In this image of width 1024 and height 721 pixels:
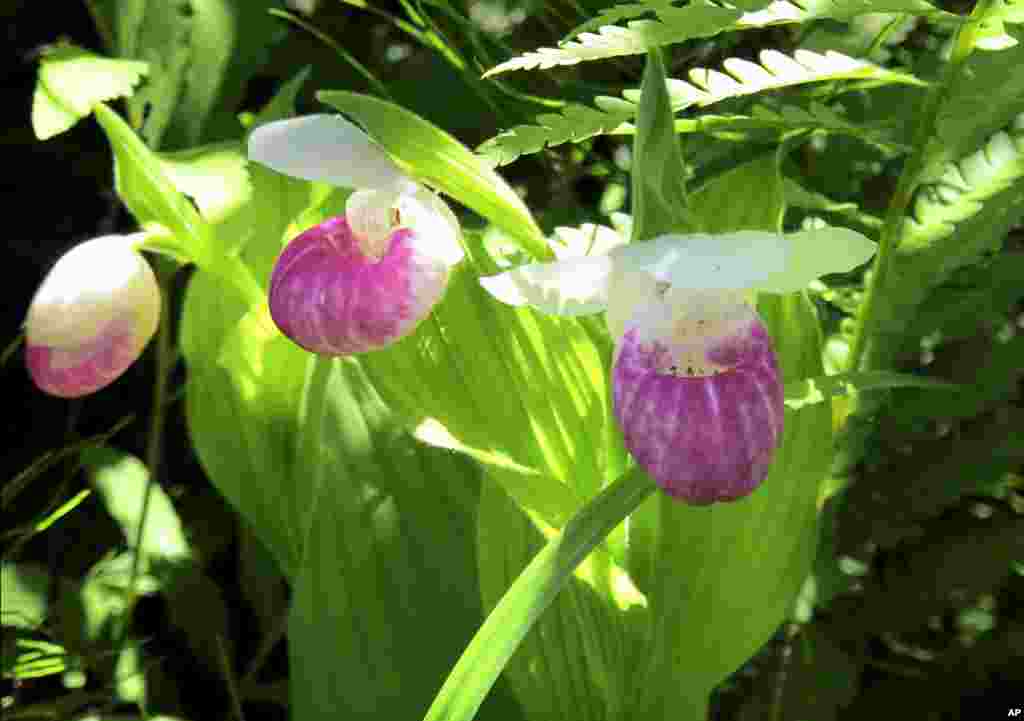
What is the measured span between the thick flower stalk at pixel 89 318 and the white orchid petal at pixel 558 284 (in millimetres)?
449

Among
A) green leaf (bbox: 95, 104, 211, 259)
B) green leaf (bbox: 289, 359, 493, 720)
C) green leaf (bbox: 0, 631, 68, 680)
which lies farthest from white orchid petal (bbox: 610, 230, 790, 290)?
green leaf (bbox: 0, 631, 68, 680)

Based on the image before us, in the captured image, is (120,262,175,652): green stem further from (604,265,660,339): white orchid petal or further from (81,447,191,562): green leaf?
(604,265,660,339): white orchid petal

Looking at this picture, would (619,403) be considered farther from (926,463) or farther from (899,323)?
(926,463)

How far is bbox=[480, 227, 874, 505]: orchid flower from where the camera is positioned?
82 centimetres

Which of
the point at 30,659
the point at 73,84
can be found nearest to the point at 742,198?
the point at 73,84

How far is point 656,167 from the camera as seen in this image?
2.76ft

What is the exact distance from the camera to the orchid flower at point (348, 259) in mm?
1012

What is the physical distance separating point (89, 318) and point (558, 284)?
0.49 meters

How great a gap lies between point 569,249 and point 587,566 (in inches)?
10.3

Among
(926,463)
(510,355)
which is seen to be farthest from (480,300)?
(926,463)

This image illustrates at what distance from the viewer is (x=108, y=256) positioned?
120 centimetres

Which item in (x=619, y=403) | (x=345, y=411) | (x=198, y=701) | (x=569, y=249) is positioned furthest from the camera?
(x=198, y=701)

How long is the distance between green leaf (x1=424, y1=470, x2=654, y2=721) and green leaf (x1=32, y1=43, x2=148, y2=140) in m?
0.65

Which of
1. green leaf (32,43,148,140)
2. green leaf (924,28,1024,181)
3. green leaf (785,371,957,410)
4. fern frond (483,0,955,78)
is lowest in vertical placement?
green leaf (785,371,957,410)
